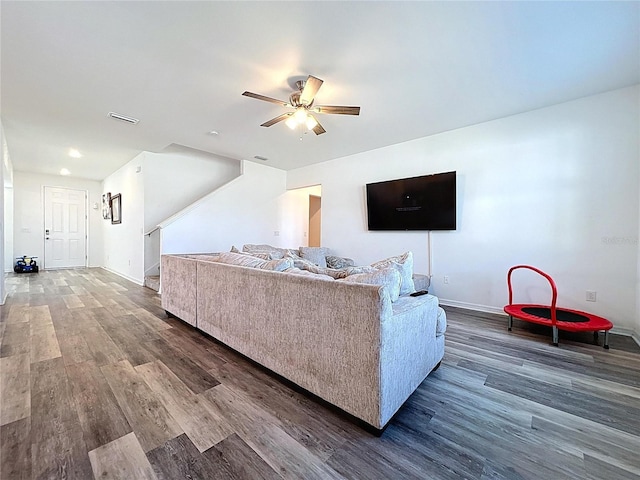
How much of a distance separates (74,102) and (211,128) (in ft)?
5.06

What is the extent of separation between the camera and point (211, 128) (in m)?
3.98

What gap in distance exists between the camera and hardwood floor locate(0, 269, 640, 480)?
1178mm

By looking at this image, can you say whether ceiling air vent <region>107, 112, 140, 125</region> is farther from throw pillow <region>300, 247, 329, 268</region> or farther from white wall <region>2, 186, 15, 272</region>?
white wall <region>2, 186, 15, 272</region>

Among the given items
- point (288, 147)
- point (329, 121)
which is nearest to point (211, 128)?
point (288, 147)

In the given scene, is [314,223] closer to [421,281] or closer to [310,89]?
[421,281]

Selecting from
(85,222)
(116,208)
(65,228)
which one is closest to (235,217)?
(116,208)

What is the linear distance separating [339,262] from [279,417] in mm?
3680

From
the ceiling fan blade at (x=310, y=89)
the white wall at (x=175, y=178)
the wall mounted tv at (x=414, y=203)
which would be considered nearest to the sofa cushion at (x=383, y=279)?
the ceiling fan blade at (x=310, y=89)

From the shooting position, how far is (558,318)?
110 inches

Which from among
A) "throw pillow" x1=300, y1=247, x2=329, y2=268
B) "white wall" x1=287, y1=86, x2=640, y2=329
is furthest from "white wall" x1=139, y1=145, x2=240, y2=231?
"white wall" x1=287, y1=86, x2=640, y2=329

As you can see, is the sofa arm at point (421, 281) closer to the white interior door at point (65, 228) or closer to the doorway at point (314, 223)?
the doorway at point (314, 223)

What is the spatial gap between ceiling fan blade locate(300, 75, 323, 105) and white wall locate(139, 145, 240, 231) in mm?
4094

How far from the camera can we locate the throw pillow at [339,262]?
504 cm

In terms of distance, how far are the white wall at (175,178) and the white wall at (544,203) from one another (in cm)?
426
